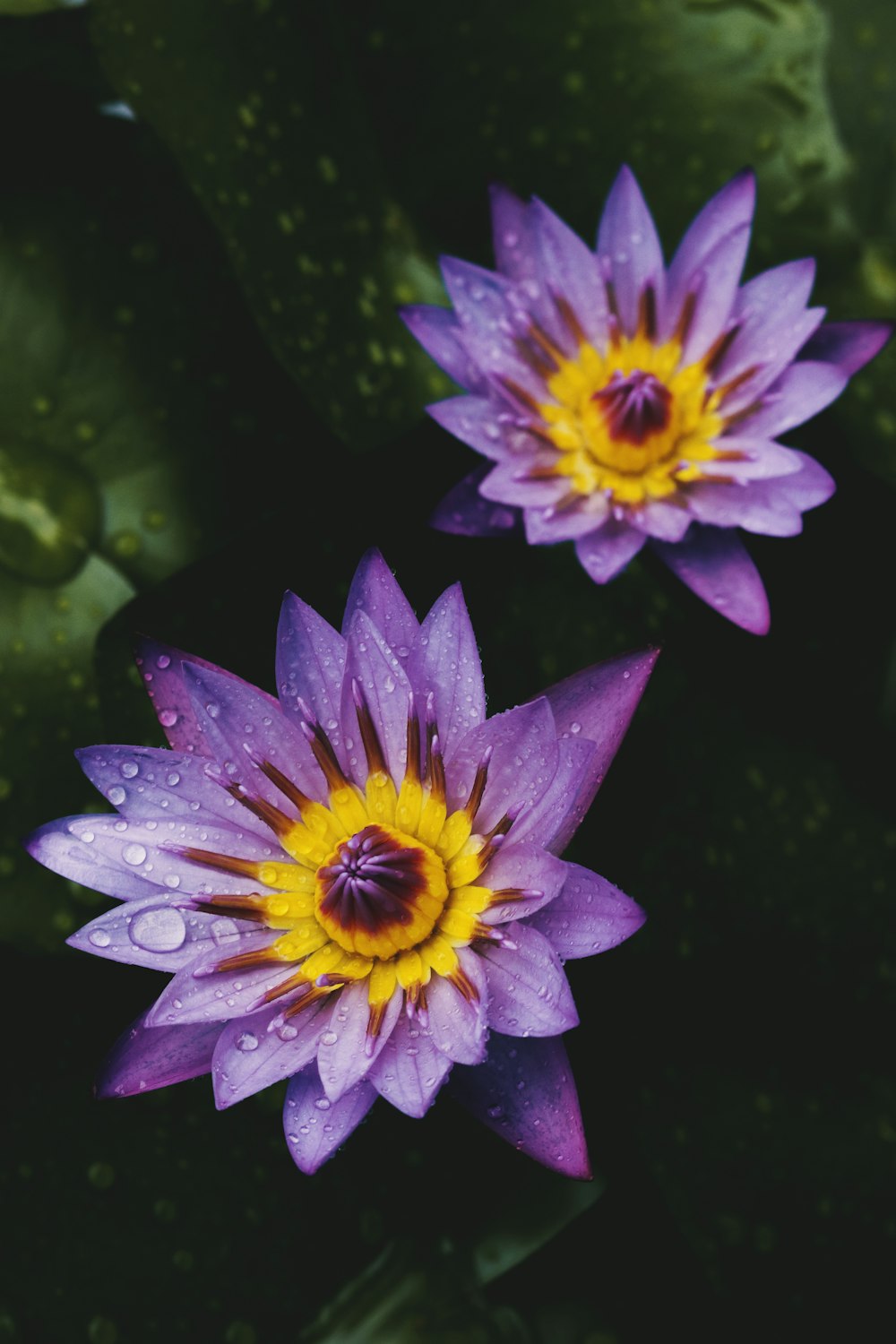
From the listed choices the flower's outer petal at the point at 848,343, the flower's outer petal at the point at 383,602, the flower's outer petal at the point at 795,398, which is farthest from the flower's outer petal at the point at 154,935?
the flower's outer petal at the point at 848,343

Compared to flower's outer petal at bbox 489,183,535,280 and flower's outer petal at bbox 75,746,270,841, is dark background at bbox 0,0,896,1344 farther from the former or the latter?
flower's outer petal at bbox 75,746,270,841

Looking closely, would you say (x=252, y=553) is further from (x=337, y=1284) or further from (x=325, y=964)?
(x=337, y=1284)

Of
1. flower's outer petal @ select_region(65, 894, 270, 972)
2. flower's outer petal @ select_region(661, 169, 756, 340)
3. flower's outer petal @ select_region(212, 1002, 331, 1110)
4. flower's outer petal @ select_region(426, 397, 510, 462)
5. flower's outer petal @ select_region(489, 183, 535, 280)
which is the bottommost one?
flower's outer petal @ select_region(212, 1002, 331, 1110)

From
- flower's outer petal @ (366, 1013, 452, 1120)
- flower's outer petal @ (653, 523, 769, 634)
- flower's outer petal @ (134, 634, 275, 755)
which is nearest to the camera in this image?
flower's outer petal @ (366, 1013, 452, 1120)

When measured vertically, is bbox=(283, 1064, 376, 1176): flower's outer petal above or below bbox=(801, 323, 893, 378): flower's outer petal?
below

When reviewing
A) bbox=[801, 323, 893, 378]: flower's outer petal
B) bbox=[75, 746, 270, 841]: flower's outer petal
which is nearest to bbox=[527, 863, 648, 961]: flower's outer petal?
bbox=[75, 746, 270, 841]: flower's outer petal

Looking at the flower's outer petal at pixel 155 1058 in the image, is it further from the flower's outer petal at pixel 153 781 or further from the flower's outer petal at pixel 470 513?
the flower's outer petal at pixel 470 513

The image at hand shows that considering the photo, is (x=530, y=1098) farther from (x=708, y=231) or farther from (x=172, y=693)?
(x=708, y=231)
